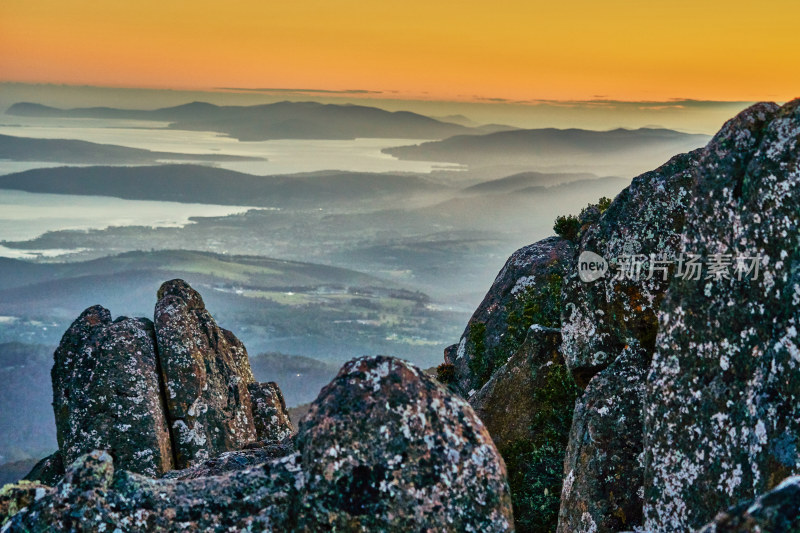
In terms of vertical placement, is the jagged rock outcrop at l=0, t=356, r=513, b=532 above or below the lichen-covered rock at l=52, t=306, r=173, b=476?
above

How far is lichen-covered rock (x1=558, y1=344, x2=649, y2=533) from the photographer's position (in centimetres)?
1429

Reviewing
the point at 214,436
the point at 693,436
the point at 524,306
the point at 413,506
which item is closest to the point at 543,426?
the point at 524,306

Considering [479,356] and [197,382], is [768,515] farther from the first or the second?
[197,382]

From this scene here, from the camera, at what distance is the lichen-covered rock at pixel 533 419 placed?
1870cm

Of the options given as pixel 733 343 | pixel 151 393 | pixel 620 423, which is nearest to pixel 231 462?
pixel 620 423

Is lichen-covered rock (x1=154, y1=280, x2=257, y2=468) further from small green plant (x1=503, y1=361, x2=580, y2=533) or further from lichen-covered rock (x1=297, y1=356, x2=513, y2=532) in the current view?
lichen-covered rock (x1=297, y1=356, x2=513, y2=532)

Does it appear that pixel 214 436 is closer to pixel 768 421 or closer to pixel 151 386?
pixel 151 386

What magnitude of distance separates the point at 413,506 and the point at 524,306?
18444mm

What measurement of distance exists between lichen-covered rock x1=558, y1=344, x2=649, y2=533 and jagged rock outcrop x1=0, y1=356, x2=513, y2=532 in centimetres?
557

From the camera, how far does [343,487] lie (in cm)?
934

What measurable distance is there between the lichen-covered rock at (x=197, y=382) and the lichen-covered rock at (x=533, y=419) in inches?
507

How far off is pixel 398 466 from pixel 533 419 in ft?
39.9

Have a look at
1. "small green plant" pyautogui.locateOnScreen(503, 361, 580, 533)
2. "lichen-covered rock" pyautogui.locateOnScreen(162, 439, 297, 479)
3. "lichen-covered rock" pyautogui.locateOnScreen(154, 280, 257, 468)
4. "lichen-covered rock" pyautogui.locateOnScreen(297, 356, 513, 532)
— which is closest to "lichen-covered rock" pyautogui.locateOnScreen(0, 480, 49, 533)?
"lichen-covered rock" pyautogui.locateOnScreen(297, 356, 513, 532)

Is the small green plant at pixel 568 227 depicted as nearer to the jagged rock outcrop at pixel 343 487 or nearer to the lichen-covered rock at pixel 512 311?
the lichen-covered rock at pixel 512 311
